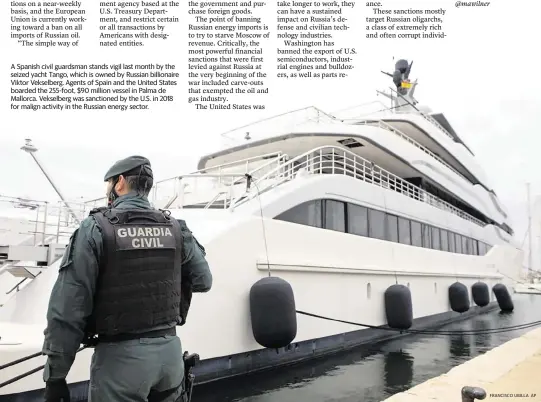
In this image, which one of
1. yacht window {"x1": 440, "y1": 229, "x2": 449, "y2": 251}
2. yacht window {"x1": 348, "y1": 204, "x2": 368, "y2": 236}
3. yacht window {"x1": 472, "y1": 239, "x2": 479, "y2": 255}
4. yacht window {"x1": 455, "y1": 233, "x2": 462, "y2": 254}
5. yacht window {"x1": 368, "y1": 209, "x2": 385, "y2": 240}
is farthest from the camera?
→ yacht window {"x1": 472, "y1": 239, "x2": 479, "y2": 255}

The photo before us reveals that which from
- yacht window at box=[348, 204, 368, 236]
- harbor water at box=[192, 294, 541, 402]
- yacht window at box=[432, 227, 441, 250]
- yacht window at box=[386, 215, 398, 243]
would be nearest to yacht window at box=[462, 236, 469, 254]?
yacht window at box=[432, 227, 441, 250]

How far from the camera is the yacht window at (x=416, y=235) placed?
1140 cm

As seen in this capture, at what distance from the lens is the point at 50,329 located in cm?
182

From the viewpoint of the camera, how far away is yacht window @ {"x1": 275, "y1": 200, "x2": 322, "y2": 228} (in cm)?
706

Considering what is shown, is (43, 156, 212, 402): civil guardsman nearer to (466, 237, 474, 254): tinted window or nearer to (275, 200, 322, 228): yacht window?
(275, 200, 322, 228): yacht window

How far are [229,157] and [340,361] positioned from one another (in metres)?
6.76

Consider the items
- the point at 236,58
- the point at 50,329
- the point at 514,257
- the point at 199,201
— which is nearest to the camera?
the point at 50,329

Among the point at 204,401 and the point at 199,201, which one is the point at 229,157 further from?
the point at 204,401

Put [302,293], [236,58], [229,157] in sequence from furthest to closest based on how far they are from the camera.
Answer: [229,157], [302,293], [236,58]

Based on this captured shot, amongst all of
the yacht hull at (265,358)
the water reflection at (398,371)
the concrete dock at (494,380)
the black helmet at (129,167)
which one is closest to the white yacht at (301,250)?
the yacht hull at (265,358)

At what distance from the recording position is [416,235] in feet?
38.1

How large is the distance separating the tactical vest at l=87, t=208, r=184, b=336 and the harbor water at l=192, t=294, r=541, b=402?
314 cm

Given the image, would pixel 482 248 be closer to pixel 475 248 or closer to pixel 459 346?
pixel 475 248

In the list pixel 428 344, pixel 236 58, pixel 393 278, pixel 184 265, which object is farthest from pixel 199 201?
pixel 184 265
